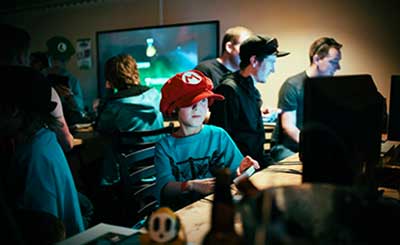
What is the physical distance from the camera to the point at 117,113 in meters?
3.03

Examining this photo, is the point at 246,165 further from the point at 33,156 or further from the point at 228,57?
the point at 228,57

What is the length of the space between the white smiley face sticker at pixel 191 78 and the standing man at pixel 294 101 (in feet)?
3.49

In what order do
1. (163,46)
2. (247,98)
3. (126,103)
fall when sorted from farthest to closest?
1. (163,46)
2. (126,103)
3. (247,98)

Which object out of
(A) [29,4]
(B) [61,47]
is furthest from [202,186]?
(A) [29,4]

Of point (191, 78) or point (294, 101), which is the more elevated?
point (191, 78)

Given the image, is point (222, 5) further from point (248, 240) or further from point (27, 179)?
point (248, 240)

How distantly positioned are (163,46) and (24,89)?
141 inches

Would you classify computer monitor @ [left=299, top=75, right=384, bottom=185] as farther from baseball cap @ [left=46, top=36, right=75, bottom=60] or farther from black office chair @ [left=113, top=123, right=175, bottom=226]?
baseball cap @ [left=46, top=36, right=75, bottom=60]

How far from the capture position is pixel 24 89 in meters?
1.38

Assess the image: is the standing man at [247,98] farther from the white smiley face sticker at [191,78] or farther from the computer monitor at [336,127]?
the computer monitor at [336,127]

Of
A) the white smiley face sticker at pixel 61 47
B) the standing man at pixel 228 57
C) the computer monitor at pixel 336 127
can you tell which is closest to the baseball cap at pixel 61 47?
the white smiley face sticker at pixel 61 47

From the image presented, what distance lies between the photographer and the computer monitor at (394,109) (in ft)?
6.43

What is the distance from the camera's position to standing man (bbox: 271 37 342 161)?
2.69 metres

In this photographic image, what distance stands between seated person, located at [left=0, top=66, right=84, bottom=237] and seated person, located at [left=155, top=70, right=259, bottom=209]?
358mm
